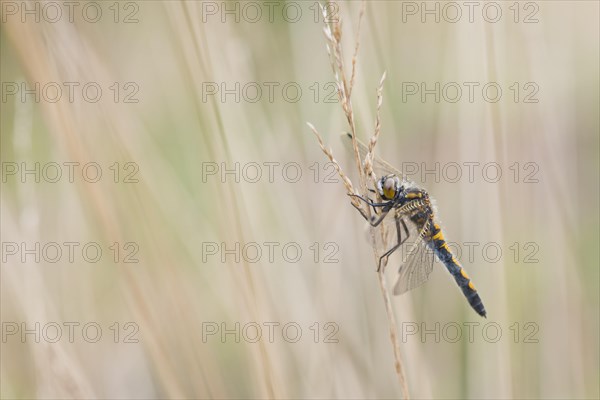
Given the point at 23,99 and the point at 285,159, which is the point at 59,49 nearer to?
the point at 23,99

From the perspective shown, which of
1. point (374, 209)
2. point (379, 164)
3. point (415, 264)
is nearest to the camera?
point (374, 209)

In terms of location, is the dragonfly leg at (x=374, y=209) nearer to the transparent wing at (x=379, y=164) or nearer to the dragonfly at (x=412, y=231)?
the dragonfly at (x=412, y=231)

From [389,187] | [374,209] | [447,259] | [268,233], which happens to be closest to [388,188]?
[389,187]

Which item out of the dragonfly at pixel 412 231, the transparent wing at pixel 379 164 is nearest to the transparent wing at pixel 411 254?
the dragonfly at pixel 412 231

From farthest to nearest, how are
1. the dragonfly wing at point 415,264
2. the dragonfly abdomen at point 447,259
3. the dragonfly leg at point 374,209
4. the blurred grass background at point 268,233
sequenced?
the dragonfly abdomen at point 447,259 → the dragonfly wing at point 415,264 → the blurred grass background at point 268,233 → the dragonfly leg at point 374,209

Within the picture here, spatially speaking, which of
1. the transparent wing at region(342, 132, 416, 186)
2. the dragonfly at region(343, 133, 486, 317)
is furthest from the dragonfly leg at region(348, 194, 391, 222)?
the transparent wing at region(342, 132, 416, 186)

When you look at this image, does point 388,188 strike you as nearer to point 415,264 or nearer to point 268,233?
point 415,264

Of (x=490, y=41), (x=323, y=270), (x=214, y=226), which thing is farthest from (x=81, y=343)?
(x=490, y=41)
